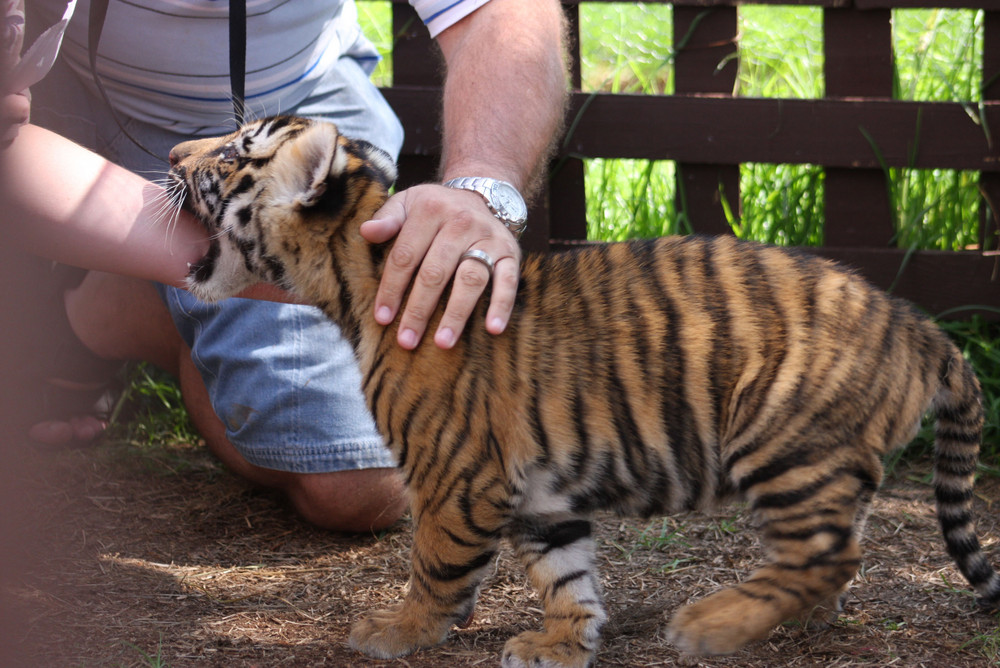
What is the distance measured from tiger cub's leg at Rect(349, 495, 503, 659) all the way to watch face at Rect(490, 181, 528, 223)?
723 mm

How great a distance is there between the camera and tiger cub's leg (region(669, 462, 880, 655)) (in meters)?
1.92

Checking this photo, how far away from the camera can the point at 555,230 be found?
388 centimetres

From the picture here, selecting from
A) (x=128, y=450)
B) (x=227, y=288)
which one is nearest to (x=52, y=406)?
(x=128, y=450)

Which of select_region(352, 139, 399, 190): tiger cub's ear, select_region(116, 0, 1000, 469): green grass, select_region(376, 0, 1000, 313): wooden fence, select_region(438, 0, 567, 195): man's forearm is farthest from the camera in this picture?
select_region(116, 0, 1000, 469): green grass

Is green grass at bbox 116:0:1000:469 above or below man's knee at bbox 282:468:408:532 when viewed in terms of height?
above

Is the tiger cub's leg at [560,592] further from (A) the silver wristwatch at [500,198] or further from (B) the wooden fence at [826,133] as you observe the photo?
(B) the wooden fence at [826,133]

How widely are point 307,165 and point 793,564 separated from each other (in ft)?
4.34

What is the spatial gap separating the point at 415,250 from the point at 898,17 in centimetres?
419

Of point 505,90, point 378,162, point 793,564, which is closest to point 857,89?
point 505,90

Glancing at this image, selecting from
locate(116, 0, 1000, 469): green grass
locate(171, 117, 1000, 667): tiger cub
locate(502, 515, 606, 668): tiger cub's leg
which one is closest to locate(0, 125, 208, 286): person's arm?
locate(171, 117, 1000, 667): tiger cub

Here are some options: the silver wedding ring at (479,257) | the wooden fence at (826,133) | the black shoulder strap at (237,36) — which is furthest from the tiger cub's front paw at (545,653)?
the wooden fence at (826,133)

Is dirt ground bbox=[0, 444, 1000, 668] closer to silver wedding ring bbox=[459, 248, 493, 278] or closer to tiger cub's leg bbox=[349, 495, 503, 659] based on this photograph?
tiger cub's leg bbox=[349, 495, 503, 659]

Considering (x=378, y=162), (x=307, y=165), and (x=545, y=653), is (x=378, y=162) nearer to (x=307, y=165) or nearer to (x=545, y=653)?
(x=307, y=165)

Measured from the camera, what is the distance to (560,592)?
2164 millimetres
